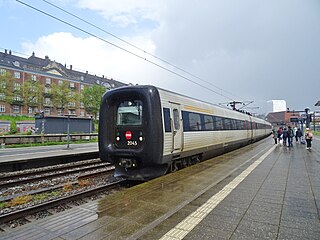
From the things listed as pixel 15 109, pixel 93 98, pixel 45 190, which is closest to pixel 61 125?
pixel 45 190

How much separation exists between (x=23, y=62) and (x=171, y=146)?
2545 inches

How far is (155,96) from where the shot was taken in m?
6.86

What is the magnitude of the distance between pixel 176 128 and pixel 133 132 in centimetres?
146

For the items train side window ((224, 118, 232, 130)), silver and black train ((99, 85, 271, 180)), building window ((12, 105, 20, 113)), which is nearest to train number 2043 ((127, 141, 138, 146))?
silver and black train ((99, 85, 271, 180))

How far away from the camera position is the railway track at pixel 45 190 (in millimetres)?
5066

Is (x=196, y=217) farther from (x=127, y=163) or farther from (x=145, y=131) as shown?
(x=127, y=163)

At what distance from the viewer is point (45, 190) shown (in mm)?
6754

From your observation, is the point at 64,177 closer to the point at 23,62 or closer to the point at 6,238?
the point at 6,238

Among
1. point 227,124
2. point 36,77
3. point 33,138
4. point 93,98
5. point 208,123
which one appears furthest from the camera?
point 36,77

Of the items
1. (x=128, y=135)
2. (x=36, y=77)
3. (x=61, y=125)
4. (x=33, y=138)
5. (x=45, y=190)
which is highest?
(x=36, y=77)

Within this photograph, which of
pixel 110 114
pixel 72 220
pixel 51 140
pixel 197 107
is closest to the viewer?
pixel 72 220

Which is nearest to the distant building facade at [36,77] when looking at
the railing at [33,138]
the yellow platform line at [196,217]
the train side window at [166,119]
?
the railing at [33,138]

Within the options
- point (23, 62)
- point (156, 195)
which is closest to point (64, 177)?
point (156, 195)

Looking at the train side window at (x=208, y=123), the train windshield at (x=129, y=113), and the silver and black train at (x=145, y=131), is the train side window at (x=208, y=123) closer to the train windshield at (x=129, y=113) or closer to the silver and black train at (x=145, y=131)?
the silver and black train at (x=145, y=131)
